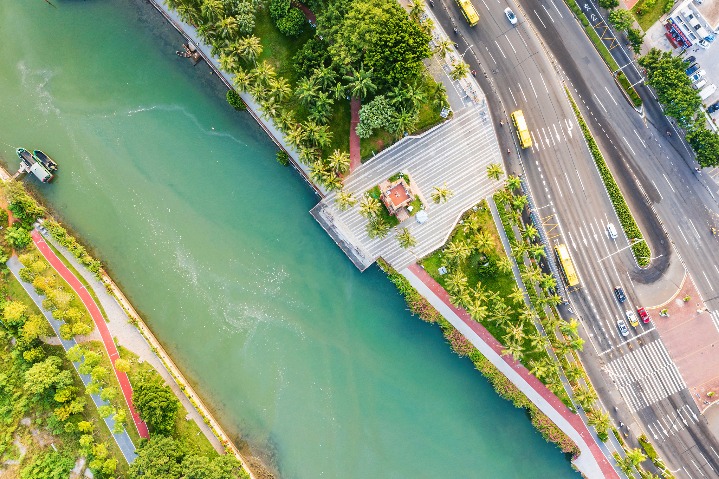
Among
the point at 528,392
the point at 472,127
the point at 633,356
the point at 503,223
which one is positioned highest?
the point at 472,127

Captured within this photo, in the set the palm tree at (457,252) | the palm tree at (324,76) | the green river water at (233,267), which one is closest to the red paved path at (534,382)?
the green river water at (233,267)

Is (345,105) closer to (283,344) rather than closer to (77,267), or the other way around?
(283,344)

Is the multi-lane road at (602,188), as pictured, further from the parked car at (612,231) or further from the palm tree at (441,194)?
the palm tree at (441,194)

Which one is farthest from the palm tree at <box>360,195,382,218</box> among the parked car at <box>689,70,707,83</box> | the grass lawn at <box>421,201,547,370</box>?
the parked car at <box>689,70,707,83</box>

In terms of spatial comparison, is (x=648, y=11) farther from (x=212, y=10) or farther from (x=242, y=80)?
(x=212, y=10)

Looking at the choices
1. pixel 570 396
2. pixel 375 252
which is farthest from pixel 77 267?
pixel 570 396
